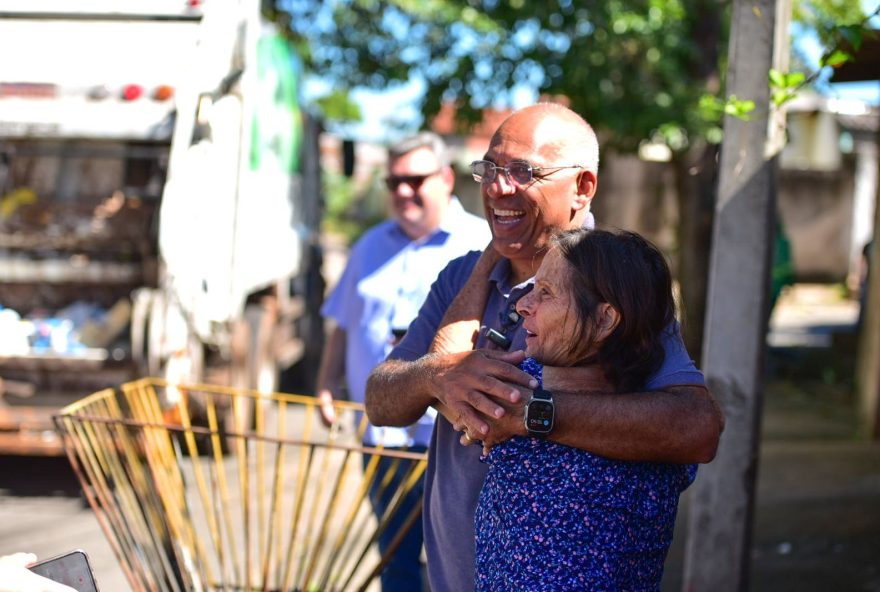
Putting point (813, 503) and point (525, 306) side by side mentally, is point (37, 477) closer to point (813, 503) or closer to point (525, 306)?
point (813, 503)

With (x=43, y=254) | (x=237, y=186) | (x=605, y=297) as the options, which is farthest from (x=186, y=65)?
(x=605, y=297)

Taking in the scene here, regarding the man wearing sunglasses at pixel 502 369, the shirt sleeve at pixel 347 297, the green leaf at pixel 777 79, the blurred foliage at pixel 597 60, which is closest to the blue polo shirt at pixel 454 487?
the man wearing sunglasses at pixel 502 369

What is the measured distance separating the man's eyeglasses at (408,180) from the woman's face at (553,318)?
6.45 ft

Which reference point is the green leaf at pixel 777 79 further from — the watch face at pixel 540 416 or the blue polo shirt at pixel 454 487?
the watch face at pixel 540 416

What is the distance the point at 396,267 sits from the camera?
12.8ft

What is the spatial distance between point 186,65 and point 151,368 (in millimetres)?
1968

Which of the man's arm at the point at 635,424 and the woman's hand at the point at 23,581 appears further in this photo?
the woman's hand at the point at 23,581

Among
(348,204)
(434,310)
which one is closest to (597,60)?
(434,310)

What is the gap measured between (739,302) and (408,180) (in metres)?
1.27

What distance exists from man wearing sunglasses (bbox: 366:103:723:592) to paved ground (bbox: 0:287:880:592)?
2.88 metres

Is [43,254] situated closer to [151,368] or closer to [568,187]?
[151,368]

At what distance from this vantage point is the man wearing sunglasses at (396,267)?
3.77m

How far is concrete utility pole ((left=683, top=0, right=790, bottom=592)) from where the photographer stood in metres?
3.44

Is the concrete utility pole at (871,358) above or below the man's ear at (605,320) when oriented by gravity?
below
